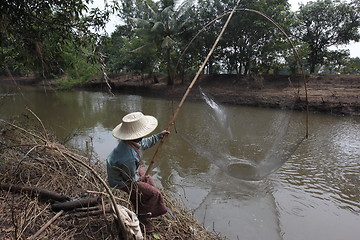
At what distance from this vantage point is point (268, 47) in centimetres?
1015

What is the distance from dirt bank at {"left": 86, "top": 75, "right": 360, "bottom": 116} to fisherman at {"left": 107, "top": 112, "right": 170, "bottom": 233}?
5.81 metres

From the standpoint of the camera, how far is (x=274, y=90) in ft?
36.0

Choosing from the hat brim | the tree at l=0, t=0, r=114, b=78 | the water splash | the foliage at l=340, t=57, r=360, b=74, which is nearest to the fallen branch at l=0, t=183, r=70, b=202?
the hat brim

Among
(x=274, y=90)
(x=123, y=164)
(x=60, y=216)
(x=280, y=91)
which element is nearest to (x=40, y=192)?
(x=60, y=216)

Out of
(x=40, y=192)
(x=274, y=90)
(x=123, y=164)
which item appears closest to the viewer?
(x=123, y=164)

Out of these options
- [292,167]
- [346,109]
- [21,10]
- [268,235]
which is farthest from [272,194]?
[346,109]

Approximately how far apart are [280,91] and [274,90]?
1.05 feet

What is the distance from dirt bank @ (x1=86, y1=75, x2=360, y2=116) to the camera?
866cm

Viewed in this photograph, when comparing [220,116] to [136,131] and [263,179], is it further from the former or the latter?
[136,131]

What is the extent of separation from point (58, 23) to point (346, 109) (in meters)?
9.32

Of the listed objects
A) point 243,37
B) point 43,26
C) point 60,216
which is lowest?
point 60,216

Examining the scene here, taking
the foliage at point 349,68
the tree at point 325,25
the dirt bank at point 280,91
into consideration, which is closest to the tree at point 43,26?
the dirt bank at point 280,91

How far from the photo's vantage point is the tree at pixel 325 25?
1193cm

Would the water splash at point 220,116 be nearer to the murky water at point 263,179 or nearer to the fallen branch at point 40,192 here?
the murky water at point 263,179
